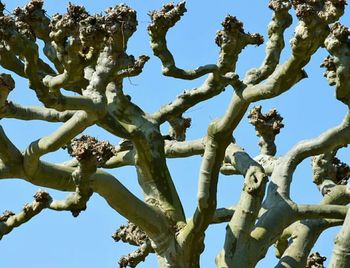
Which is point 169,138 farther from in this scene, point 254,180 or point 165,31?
point 254,180

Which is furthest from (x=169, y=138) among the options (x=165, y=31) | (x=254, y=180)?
(x=254, y=180)

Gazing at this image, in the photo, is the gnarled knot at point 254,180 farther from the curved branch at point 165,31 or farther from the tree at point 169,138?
the curved branch at point 165,31

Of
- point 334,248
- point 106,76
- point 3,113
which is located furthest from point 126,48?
point 334,248

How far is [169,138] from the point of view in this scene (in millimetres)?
12055

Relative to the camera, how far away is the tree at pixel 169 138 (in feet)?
27.6

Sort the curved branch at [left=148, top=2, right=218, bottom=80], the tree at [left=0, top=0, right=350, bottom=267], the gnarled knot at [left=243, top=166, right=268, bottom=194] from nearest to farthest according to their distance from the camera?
the tree at [left=0, top=0, right=350, bottom=267]
the gnarled knot at [left=243, top=166, right=268, bottom=194]
the curved branch at [left=148, top=2, right=218, bottom=80]

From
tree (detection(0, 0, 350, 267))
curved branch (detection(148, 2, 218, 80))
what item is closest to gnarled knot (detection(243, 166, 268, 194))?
tree (detection(0, 0, 350, 267))

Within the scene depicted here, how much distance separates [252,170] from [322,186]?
1.66 m

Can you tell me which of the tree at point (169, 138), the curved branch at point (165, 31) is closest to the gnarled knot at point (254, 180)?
the tree at point (169, 138)

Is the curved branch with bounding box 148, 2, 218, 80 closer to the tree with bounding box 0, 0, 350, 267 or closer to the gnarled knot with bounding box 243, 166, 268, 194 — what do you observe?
the tree with bounding box 0, 0, 350, 267

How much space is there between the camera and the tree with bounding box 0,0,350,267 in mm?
8414

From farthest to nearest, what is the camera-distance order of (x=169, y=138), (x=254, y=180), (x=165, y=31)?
(x=169, y=138), (x=165, y=31), (x=254, y=180)

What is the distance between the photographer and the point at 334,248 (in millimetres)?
8648

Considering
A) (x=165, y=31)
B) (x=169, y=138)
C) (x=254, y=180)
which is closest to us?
(x=254, y=180)
